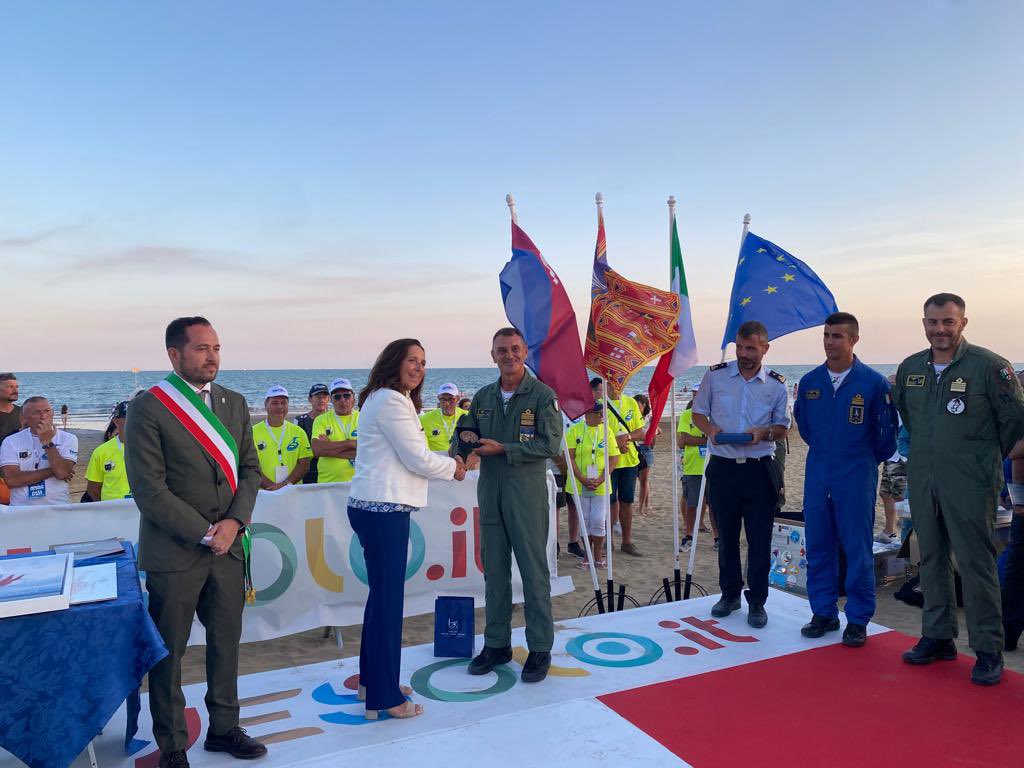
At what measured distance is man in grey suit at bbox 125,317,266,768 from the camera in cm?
279

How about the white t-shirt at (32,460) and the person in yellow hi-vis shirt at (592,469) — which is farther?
the person in yellow hi-vis shirt at (592,469)

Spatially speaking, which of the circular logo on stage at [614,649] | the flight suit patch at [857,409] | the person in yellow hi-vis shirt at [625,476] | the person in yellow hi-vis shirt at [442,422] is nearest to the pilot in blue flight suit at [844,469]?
the flight suit patch at [857,409]

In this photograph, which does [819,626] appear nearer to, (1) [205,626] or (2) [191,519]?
(1) [205,626]

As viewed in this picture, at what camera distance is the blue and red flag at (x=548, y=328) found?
15.7ft

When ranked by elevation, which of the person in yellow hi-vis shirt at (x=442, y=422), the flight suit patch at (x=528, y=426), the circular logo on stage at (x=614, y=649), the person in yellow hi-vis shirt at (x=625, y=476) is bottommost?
the circular logo on stage at (x=614, y=649)

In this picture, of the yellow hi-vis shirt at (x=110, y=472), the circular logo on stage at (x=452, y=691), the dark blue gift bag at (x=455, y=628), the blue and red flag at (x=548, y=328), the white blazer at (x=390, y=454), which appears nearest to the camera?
the white blazer at (x=390, y=454)

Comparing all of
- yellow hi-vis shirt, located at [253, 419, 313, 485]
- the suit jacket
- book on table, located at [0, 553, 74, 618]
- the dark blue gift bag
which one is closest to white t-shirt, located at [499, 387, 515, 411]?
the dark blue gift bag

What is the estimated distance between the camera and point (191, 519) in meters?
2.81

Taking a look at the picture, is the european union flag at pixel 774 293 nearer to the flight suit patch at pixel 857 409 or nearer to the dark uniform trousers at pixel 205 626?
the flight suit patch at pixel 857 409

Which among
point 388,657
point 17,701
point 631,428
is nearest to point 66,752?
point 17,701

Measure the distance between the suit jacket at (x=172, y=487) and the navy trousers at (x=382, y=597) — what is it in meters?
0.59

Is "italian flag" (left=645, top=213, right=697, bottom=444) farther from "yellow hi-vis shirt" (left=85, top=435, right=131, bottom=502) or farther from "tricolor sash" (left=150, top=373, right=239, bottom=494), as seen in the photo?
"yellow hi-vis shirt" (left=85, top=435, right=131, bottom=502)

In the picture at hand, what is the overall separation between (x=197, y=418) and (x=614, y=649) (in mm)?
2809

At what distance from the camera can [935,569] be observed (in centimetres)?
405
